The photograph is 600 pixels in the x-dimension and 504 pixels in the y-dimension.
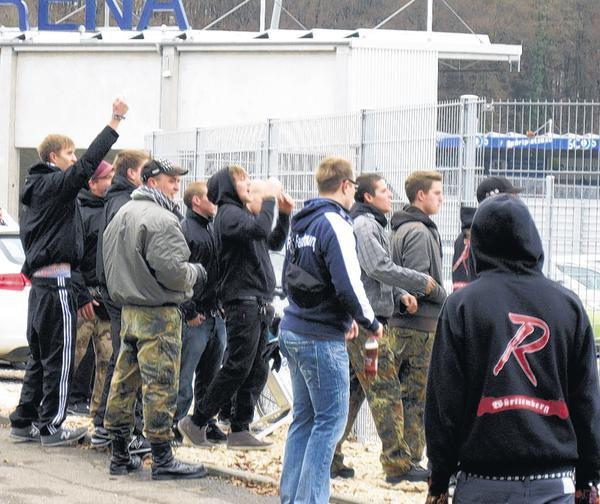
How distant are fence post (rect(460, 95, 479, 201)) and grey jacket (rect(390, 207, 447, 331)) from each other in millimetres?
599

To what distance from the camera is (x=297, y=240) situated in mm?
7418

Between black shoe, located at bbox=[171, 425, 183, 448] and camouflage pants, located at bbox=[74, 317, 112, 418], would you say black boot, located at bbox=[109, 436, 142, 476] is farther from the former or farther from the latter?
camouflage pants, located at bbox=[74, 317, 112, 418]

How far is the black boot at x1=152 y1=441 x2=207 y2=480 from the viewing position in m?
8.77

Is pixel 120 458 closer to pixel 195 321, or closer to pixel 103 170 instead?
pixel 195 321

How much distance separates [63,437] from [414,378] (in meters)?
2.58

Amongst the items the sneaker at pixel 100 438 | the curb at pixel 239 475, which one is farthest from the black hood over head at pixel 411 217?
the sneaker at pixel 100 438

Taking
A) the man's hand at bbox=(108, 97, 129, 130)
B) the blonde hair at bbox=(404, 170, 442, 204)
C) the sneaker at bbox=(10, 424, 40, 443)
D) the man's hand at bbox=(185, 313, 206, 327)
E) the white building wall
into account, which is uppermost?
the white building wall

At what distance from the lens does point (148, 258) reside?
8.48m

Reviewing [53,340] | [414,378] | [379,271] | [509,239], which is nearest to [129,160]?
[53,340]

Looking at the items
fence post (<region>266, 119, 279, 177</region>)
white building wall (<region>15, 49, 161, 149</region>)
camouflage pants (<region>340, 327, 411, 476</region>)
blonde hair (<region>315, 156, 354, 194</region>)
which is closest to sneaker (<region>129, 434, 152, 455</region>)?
camouflage pants (<region>340, 327, 411, 476</region>)

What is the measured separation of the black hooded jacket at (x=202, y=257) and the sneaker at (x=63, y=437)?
1.12 metres

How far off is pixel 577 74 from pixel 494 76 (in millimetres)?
11268

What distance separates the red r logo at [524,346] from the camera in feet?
15.5

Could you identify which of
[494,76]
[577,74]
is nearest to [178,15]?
[494,76]
